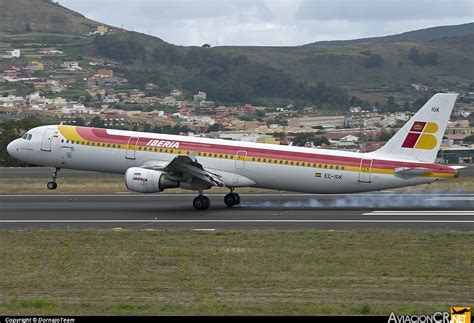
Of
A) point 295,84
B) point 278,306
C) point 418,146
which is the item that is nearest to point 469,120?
point 295,84

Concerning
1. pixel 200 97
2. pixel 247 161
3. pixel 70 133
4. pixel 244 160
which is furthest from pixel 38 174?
pixel 200 97

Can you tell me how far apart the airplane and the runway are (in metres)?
1.25

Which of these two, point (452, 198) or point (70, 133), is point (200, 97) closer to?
point (452, 198)

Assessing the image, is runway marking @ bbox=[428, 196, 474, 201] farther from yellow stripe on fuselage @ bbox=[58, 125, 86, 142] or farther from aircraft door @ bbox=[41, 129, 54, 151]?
aircraft door @ bbox=[41, 129, 54, 151]

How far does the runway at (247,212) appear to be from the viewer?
1474 inches

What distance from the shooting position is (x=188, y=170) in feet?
143

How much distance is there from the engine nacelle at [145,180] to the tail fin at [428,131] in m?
10.9

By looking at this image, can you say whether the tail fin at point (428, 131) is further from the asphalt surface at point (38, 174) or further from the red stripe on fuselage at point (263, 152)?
the asphalt surface at point (38, 174)

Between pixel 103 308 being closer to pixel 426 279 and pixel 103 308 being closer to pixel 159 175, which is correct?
pixel 426 279

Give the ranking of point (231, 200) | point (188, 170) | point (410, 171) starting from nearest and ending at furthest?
Result: point (410, 171) → point (188, 170) → point (231, 200)

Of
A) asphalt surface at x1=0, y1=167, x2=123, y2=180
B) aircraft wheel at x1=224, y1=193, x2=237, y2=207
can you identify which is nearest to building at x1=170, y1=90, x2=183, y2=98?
asphalt surface at x1=0, y1=167, x2=123, y2=180

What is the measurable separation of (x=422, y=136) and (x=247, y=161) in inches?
320

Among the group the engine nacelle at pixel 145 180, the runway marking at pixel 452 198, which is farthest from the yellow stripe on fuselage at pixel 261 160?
the runway marking at pixel 452 198

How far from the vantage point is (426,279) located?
2430 cm
